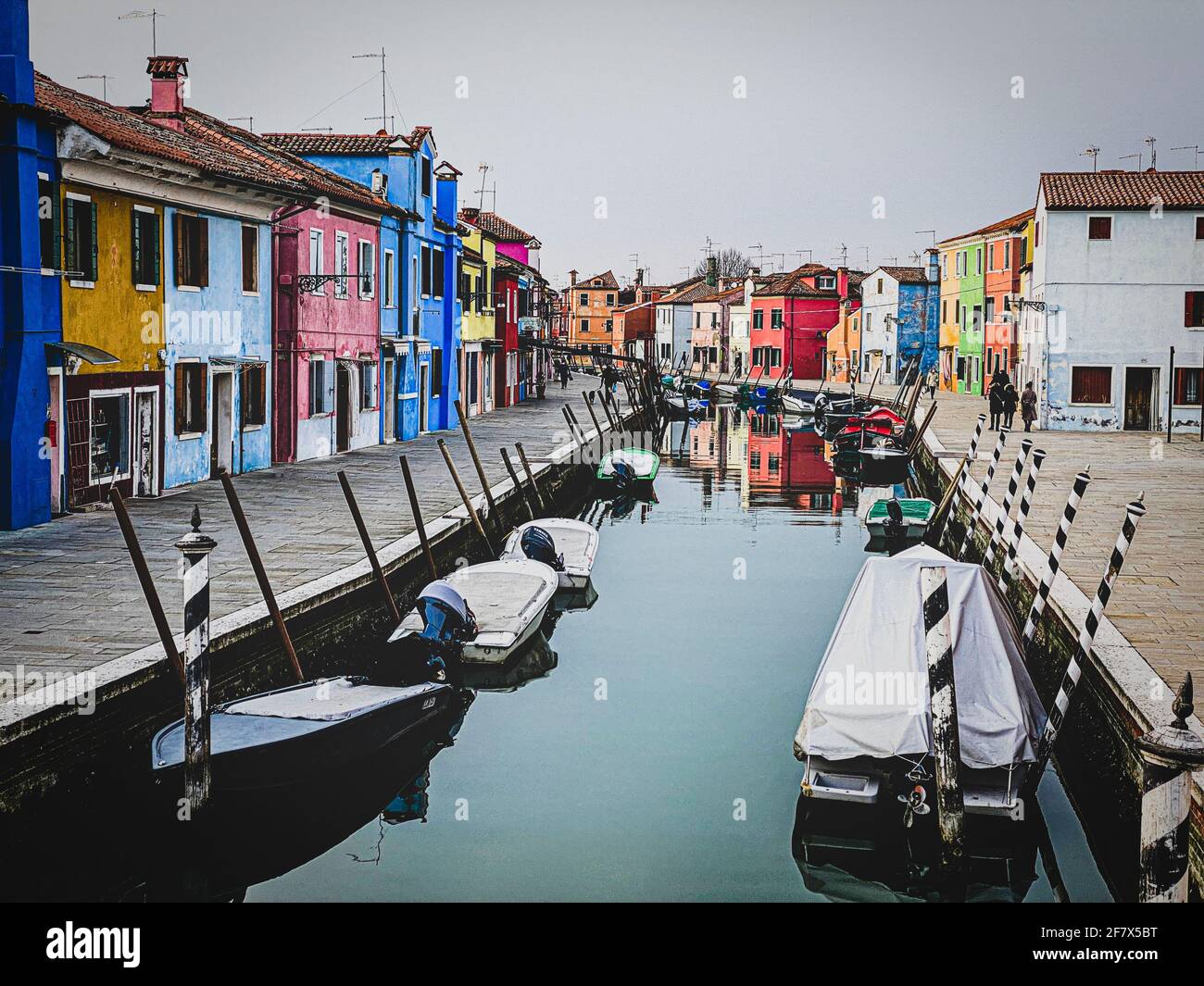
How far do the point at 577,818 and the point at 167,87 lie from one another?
62.9 feet

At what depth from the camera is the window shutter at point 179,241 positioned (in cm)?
1947

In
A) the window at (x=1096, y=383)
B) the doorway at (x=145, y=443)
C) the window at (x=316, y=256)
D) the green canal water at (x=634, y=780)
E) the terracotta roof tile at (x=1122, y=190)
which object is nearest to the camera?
the green canal water at (x=634, y=780)

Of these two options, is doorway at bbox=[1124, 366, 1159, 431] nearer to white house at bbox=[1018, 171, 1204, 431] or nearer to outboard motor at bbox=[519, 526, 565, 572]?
white house at bbox=[1018, 171, 1204, 431]

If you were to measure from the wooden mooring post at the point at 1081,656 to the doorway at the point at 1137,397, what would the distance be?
93.6 feet

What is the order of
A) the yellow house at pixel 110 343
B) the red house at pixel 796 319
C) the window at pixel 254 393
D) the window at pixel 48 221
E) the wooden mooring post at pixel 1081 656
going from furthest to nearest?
the red house at pixel 796 319
the window at pixel 254 393
the yellow house at pixel 110 343
the window at pixel 48 221
the wooden mooring post at pixel 1081 656

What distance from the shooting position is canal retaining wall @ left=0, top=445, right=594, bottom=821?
26.5 feet

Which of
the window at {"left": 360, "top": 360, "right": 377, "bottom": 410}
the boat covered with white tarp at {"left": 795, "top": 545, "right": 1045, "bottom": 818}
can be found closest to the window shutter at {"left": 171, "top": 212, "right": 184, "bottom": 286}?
the window at {"left": 360, "top": 360, "right": 377, "bottom": 410}

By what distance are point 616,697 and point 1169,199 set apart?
94.9 feet

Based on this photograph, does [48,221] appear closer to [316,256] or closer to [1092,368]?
[316,256]

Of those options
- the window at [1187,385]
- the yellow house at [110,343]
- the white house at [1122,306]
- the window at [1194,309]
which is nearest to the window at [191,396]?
the yellow house at [110,343]

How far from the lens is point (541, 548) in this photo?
17203 millimetres

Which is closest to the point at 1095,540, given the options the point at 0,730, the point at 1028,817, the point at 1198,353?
the point at 1028,817

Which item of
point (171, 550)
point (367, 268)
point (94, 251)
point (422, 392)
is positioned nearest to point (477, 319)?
point (422, 392)

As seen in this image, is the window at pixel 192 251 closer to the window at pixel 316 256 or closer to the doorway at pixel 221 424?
the doorway at pixel 221 424
